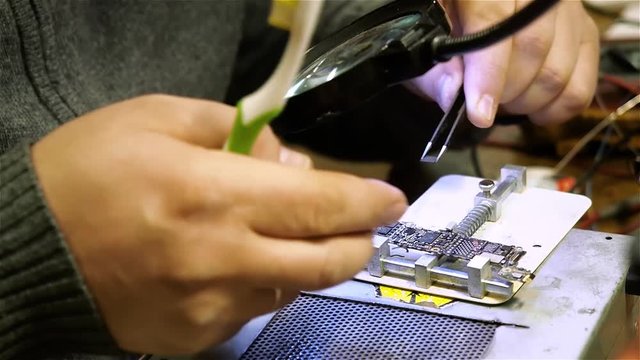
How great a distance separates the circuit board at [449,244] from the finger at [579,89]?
0.23 meters

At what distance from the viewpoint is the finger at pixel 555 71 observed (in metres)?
0.67

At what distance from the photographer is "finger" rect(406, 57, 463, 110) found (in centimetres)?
63

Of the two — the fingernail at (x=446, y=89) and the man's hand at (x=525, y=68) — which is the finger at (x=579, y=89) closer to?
the man's hand at (x=525, y=68)

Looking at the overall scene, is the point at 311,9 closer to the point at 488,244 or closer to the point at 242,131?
the point at 242,131

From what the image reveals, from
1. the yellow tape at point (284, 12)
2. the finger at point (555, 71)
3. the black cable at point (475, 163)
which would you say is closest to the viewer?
the yellow tape at point (284, 12)

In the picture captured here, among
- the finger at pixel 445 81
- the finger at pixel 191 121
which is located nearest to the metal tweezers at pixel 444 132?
the finger at pixel 445 81

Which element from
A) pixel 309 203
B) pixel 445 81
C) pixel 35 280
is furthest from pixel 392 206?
pixel 445 81

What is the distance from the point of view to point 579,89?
688mm

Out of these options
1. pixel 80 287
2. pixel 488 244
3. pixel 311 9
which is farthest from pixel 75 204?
pixel 488 244

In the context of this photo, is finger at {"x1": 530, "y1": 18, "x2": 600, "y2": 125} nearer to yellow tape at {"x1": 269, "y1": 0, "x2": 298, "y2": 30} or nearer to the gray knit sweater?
the gray knit sweater

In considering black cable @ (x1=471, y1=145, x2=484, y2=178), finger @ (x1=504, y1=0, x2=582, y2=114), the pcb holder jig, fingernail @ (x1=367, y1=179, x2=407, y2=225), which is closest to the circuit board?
the pcb holder jig

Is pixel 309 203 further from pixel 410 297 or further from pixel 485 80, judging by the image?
pixel 485 80

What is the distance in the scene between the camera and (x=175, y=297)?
1.19ft

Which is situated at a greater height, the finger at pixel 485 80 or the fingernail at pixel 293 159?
the fingernail at pixel 293 159
